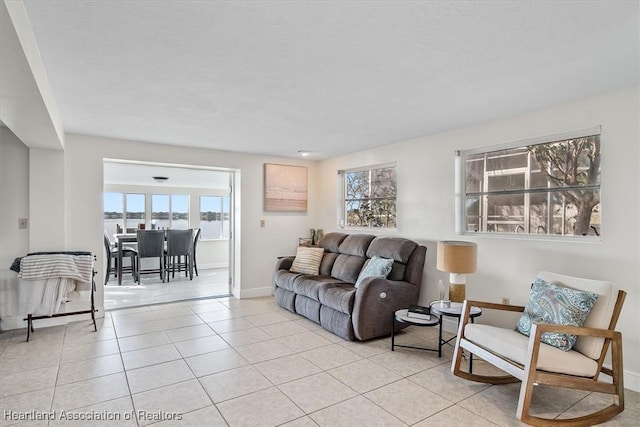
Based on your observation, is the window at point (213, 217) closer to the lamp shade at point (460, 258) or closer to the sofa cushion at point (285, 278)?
the sofa cushion at point (285, 278)

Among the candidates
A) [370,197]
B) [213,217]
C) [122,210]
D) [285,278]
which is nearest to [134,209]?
[122,210]

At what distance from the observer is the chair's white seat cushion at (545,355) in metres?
2.18

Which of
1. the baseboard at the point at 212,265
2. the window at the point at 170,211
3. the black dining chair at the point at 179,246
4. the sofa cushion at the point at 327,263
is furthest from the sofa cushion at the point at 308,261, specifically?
the window at the point at 170,211

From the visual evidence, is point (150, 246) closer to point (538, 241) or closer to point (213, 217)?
point (213, 217)

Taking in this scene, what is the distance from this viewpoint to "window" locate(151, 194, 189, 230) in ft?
28.1

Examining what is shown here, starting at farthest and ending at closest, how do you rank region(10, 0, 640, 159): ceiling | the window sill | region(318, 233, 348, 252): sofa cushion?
region(318, 233, 348, 252): sofa cushion < the window sill < region(10, 0, 640, 159): ceiling

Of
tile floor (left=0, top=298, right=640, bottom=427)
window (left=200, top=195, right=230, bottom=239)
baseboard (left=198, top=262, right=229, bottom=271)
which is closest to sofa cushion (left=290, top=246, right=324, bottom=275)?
tile floor (left=0, top=298, right=640, bottom=427)

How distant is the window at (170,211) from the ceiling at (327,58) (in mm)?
5247

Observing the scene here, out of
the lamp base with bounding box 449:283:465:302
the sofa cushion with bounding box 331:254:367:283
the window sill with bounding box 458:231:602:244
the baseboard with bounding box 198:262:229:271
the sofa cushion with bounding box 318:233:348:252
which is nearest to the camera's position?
the window sill with bounding box 458:231:602:244

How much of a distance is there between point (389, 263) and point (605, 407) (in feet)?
6.68

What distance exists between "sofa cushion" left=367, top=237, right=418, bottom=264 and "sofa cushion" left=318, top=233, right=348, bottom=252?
66cm

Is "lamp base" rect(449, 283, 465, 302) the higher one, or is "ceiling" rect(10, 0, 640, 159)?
"ceiling" rect(10, 0, 640, 159)

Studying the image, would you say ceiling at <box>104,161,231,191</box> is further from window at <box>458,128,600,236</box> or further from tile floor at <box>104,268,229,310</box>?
window at <box>458,128,600,236</box>

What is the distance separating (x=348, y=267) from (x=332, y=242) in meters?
0.66
